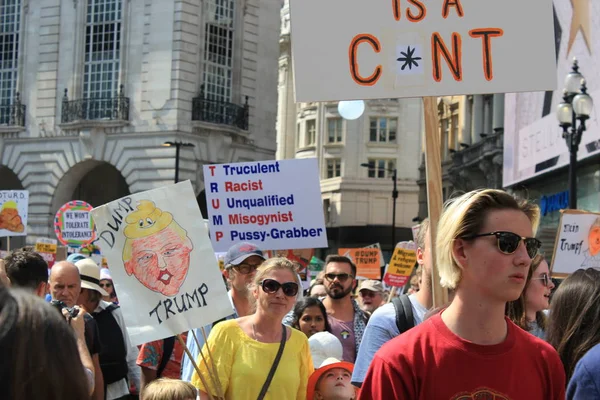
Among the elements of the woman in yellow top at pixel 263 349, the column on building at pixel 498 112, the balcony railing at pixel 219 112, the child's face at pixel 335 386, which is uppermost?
the column on building at pixel 498 112

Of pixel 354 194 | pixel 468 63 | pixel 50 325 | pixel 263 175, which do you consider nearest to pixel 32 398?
pixel 50 325

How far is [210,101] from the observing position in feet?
135

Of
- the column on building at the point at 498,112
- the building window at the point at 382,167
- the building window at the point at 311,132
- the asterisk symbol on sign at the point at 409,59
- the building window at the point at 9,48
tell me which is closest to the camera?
the asterisk symbol on sign at the point at 409,59

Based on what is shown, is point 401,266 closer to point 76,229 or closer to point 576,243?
point 576,243

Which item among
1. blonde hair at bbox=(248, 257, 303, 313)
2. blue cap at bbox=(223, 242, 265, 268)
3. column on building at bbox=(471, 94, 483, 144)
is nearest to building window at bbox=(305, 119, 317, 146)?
column on building at bbox=(471, 94, 483, 144)

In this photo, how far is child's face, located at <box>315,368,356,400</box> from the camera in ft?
18.1

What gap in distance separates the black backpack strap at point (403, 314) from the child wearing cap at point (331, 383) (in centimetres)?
87

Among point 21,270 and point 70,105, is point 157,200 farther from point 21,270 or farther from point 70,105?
point 70,105

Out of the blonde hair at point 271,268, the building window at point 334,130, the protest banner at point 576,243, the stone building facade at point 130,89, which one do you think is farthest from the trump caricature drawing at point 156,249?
the building window at point 334,130

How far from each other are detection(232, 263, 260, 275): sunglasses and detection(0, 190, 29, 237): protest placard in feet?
49.9

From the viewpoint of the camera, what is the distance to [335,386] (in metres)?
5.55

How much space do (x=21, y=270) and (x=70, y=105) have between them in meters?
36.5

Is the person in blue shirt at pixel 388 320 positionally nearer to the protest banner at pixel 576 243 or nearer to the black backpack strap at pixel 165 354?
the black backpack strap at pixel 165 354

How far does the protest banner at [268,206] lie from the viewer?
10742 millimetres
